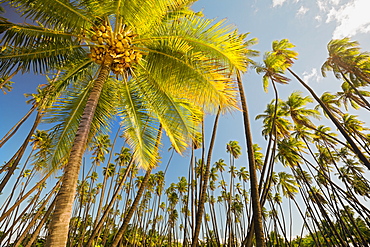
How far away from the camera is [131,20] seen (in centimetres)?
475

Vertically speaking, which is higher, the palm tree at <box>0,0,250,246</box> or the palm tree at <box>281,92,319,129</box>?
the palm tree at <box>281,92,319,129</box>

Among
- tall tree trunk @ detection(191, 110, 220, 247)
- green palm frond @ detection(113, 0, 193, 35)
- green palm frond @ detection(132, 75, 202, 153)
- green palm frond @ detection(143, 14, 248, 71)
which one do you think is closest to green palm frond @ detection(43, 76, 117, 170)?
green palm frond @ detection(132, 75, 202, 153)

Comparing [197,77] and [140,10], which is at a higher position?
[140,10]

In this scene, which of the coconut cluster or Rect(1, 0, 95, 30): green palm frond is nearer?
Rect(1, 0, 95, 30): green palm frond

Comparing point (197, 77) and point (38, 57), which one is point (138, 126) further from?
point (38, 57)

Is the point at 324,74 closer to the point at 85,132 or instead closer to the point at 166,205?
the point at 85,132

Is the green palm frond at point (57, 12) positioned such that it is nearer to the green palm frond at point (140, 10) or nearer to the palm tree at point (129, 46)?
the palm tree at point (129, 46)

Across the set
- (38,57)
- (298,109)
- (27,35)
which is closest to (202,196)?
(38,57)

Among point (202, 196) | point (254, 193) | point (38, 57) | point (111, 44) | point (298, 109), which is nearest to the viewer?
point (111, 44)

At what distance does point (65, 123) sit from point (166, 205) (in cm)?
4114

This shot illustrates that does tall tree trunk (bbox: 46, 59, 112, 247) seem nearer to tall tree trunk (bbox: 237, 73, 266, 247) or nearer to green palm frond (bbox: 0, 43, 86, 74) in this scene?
green palm frond (bbox: 0, 43, 86, 74)

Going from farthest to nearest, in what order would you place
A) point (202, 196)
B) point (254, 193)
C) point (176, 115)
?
point (202, 196) → point (254, 193) → point (176, 115)

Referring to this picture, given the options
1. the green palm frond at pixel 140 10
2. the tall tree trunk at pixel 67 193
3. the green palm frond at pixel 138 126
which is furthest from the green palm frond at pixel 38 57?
the tall tree trunk at pixel 67 193

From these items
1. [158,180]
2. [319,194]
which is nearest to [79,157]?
[158,180]
